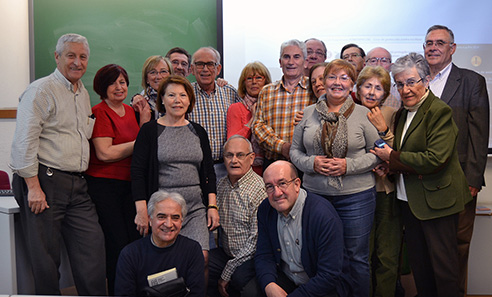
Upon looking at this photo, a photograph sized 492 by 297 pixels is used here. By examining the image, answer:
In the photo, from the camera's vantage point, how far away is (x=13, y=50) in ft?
12.1

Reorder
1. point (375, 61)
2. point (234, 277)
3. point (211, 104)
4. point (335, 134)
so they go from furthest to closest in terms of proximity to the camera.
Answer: point (375, 61) < point (211, 104) < point (234, 277) < point (335, 134)

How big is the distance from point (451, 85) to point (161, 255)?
192 centimetres

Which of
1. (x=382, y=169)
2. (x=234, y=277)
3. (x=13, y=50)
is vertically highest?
(x=13, y=50)

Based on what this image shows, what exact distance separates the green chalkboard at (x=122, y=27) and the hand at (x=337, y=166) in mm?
1963

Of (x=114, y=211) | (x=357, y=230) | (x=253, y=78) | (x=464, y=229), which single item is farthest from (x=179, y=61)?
(x=464, y=229)

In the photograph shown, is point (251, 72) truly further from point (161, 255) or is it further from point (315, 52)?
point (161, 255)

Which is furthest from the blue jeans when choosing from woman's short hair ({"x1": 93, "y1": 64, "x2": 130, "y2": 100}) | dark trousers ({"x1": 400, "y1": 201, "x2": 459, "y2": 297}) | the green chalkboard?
the green chalkboard

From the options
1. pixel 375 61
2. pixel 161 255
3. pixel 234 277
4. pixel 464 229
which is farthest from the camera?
pixel 375 61

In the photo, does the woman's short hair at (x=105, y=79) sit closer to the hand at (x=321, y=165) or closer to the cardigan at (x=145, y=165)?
the cardigan at (x=145, y=165)

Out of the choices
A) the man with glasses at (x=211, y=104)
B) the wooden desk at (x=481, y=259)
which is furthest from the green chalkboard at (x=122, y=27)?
the wooden desk at (x=481, y=259)

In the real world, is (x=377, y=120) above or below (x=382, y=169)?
above

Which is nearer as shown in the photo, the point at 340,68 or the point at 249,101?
the point at 340,68

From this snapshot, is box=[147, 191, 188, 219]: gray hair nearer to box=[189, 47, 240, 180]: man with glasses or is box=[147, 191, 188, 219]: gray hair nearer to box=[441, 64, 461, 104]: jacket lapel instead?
box=[189, 47, 240, 180]: man with glasses

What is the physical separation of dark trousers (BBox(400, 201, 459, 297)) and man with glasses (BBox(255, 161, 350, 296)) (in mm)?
541
